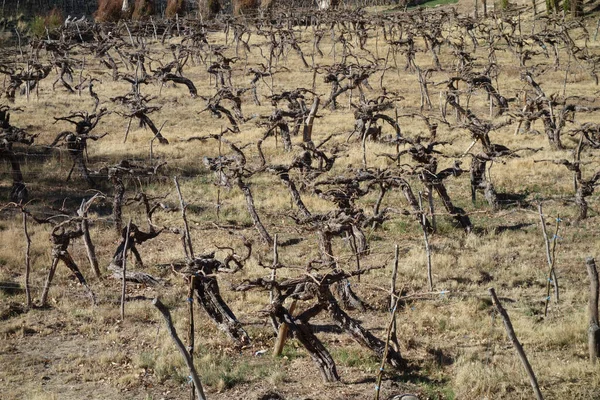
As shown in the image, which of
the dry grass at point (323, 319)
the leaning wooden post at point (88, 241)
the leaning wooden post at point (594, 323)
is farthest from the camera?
the leaning wooden post at point (88, 241)

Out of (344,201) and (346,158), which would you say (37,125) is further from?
(344,201)

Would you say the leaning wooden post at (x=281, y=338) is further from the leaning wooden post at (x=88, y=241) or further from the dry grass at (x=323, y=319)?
the leaning wooden post at (x=88, y=241)

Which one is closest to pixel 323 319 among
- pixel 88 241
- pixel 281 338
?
pixel 281 338

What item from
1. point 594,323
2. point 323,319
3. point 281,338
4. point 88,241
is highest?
point 88,241

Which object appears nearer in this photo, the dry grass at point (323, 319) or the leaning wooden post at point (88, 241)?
the dry grass at point (323, 319)

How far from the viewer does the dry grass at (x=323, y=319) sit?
28.0 ft

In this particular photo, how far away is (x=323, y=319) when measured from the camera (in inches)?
420

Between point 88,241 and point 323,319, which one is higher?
point 88,241

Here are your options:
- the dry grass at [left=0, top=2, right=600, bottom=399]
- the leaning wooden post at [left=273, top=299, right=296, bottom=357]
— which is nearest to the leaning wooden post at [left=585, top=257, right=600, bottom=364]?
the dry grass at [left=0, top=2, right=600, bottom=399]

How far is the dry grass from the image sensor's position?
852 cm

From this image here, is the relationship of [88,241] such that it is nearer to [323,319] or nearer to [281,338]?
[323,319]

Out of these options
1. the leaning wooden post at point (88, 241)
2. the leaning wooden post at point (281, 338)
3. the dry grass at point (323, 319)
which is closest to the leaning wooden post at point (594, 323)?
the dry grass at point (323, 319)

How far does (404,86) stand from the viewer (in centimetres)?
3388

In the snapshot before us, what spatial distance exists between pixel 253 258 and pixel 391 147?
9.99m
